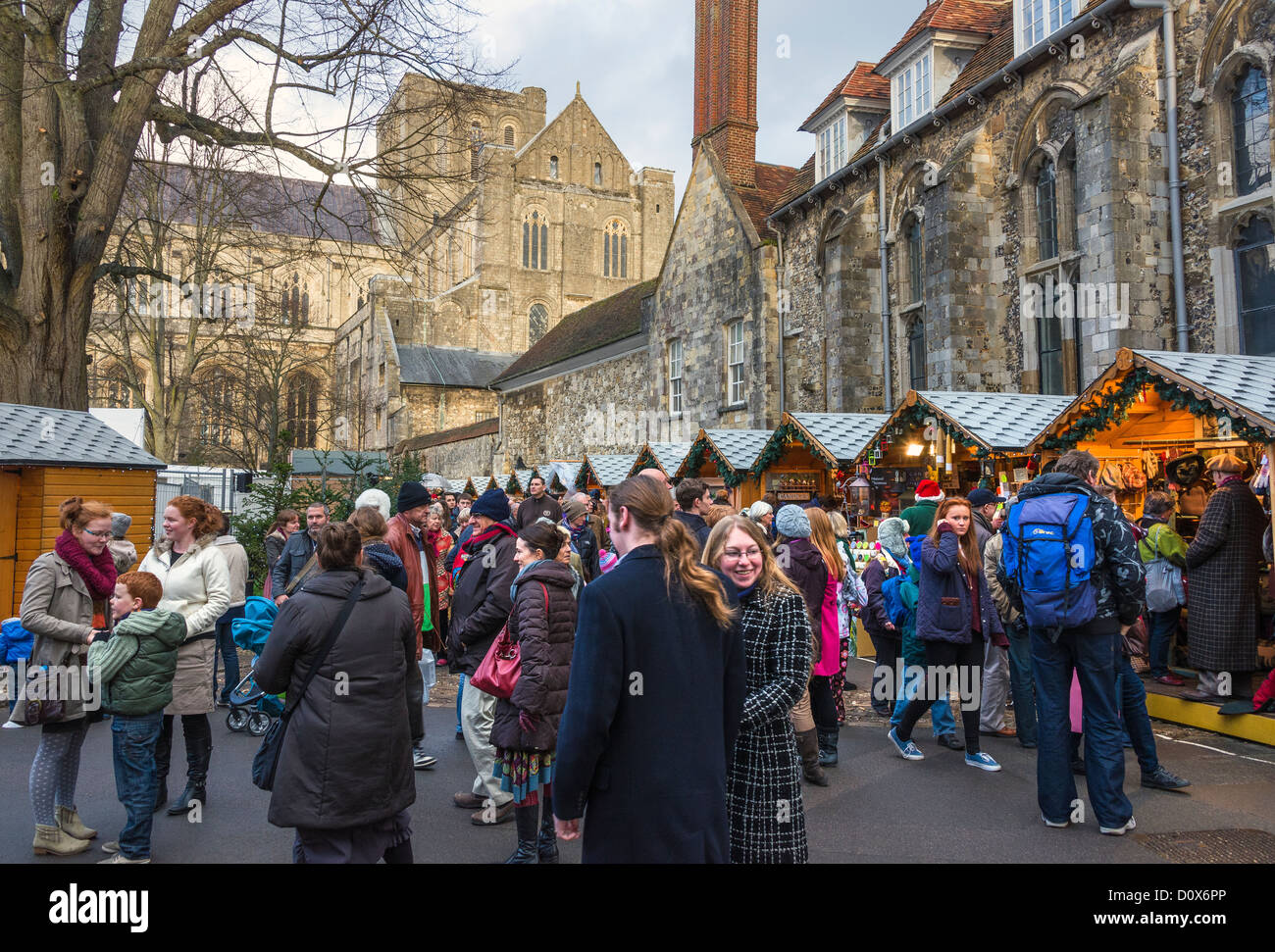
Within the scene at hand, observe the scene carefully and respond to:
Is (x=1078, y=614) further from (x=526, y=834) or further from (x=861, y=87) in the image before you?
(x=861, y=87)

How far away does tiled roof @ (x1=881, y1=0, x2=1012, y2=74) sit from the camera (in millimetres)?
14750

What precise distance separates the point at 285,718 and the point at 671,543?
1.79 meters

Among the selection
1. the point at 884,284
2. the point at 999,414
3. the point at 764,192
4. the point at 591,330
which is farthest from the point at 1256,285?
the point at 591,330

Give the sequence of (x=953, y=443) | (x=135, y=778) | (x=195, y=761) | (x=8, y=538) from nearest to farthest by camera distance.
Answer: (x=135, y=778) → (x=195, y=761) → (x=8, y=538) → (x=953, y=443)

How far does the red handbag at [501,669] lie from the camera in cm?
416

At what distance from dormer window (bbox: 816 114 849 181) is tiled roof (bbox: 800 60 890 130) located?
40 cm

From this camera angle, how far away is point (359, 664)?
3.30 meters

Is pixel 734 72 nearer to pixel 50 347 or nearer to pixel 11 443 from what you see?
pixel 50 347

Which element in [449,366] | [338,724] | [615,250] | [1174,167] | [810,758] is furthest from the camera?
[615,250]

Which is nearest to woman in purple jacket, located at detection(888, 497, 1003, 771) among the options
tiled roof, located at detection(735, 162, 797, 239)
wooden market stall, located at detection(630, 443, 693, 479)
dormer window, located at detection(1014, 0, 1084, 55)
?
dormer window, located at detection(1014, 0, 1084, 55)

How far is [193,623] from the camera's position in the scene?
15.7ft

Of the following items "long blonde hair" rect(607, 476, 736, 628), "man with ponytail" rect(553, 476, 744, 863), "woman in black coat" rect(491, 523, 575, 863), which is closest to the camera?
"man with ponytail" rect(553, 476, 744, 863)

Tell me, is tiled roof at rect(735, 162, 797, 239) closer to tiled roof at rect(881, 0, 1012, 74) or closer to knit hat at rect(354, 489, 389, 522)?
tiled roof at rect(881, 0, 1012, 74)
